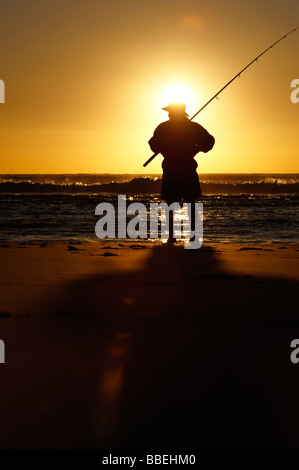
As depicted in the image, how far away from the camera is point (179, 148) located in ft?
24.5

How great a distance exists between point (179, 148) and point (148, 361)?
17.2 feet

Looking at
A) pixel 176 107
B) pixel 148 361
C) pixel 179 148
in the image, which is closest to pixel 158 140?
pixel 179 148

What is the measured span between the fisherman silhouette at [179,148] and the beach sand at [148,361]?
10.0 ft

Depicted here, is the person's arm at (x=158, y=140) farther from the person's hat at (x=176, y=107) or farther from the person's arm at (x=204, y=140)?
the person's arm at (x=204, y=140)

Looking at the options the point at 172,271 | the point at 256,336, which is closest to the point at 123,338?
the point at 256,336

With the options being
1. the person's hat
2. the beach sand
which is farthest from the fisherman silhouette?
the beach sand

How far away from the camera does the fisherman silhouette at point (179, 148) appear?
743cm

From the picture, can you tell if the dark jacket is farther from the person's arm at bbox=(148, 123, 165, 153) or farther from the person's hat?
the person's hat

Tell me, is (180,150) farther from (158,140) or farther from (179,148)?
(158,140)

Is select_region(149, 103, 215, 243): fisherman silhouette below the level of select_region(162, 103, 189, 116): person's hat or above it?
below

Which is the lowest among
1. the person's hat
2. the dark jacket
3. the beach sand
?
the beach sand

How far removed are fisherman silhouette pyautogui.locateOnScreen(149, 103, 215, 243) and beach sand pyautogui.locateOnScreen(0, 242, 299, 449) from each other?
120 inches

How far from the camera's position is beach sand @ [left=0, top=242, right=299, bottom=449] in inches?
75.3
